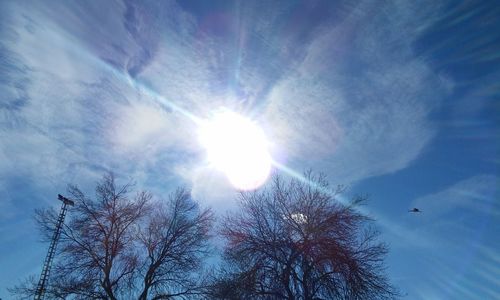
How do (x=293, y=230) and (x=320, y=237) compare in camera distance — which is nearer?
(x=320, y=237)

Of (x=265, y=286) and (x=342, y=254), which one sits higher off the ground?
(x=342, y=254)

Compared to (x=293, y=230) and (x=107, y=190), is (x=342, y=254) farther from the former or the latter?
(x=107, y=190)

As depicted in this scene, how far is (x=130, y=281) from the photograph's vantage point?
52.2ft

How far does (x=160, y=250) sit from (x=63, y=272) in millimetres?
4435

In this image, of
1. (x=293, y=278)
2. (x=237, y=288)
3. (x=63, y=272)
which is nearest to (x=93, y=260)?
(x=63, y=272)

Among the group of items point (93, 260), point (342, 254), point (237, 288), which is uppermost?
point (93, 260)

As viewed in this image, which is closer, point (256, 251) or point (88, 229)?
point (256, 251)

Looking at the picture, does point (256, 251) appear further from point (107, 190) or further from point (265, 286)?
point (107, 190)

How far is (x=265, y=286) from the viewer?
44.4 ft

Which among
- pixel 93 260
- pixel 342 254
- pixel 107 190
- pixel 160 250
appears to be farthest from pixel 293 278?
pixel 107 190

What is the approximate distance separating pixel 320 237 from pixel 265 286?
306 centimetres

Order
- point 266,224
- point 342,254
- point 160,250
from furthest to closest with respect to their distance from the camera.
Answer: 1. point 160,250
2. point 266,224
3. point 342,254

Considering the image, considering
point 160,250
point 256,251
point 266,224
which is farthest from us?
point 160,250

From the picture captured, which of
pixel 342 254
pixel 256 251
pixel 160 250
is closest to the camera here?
pixel 342 254
